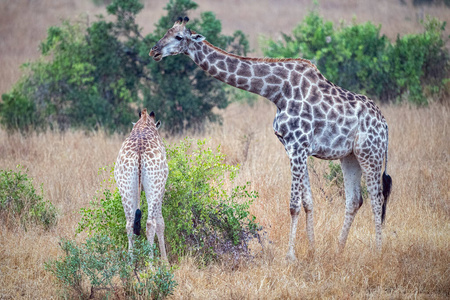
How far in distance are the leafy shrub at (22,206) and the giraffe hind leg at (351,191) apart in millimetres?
4065

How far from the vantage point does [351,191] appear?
22.4 feet

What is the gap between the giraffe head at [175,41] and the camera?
6.32 m

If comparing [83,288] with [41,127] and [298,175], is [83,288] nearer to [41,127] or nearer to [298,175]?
[298,175]

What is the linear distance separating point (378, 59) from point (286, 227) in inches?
358

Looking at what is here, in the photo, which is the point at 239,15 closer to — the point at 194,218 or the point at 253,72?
the point at 253,72

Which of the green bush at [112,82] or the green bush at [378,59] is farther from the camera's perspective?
the green bush at [378,59]

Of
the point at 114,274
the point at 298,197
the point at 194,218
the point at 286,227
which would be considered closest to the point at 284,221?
the point at 286,227

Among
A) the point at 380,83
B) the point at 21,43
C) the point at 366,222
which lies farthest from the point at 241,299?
the point at 21,43

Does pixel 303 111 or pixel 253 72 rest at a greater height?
pixel 253 72

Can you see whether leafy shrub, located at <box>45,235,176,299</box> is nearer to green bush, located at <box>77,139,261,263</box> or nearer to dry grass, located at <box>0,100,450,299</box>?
dry grass, located at <box>0,100,450,299</box>

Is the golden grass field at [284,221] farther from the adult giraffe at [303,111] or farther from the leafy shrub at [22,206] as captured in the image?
the adult giraffe at [303,111]

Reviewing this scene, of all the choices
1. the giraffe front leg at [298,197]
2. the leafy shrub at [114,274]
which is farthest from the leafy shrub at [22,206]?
the giraffe front leg at [298,197]

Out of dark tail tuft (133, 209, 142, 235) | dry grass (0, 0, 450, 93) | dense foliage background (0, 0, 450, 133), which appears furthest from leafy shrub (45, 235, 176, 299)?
dry grass (0, 0, 450, 93)

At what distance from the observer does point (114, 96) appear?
13539 millimetres
